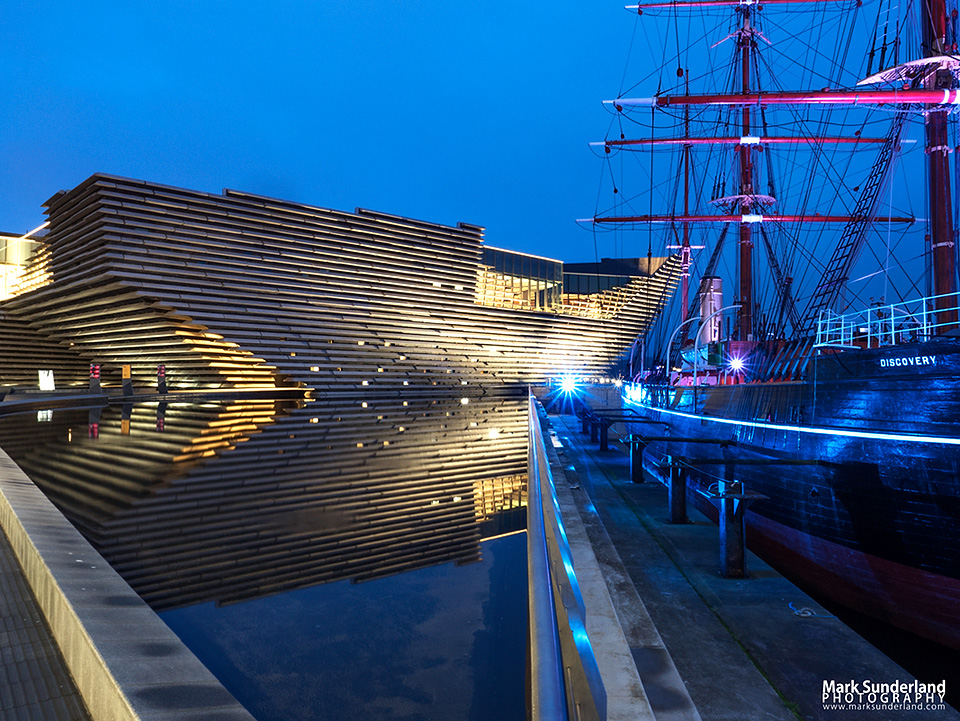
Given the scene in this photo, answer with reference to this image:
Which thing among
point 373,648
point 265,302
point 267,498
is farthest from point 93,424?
point 373,648

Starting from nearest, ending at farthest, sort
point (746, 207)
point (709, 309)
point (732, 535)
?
point (732, 535) → point (746, 207) → point (709, 309)

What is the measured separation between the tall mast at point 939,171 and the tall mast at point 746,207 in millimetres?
10741

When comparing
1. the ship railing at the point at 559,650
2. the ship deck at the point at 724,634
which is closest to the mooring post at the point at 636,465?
the ship deck at the point at 724,634

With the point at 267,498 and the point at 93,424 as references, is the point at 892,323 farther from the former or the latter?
the point at 93,424

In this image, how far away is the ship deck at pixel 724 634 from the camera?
3.42 m

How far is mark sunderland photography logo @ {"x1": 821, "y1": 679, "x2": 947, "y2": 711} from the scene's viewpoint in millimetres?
3465

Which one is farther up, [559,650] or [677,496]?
[559,650]

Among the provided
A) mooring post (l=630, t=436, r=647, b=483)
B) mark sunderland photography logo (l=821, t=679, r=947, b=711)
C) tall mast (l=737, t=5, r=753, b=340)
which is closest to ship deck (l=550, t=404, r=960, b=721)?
mark sunderland photography logo (l=821, t=679, r=947, b=711)

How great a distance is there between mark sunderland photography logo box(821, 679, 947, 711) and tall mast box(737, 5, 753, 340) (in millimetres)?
20366

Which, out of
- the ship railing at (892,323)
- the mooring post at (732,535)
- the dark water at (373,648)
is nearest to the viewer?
the dark water at (373,648)

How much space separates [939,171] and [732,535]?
9616 mm

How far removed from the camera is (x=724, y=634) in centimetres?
420

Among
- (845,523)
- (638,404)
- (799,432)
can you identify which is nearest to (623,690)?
(845,523)

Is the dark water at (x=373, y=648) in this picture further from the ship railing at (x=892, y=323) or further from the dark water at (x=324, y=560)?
the ship railing at (x=892, y=323)
